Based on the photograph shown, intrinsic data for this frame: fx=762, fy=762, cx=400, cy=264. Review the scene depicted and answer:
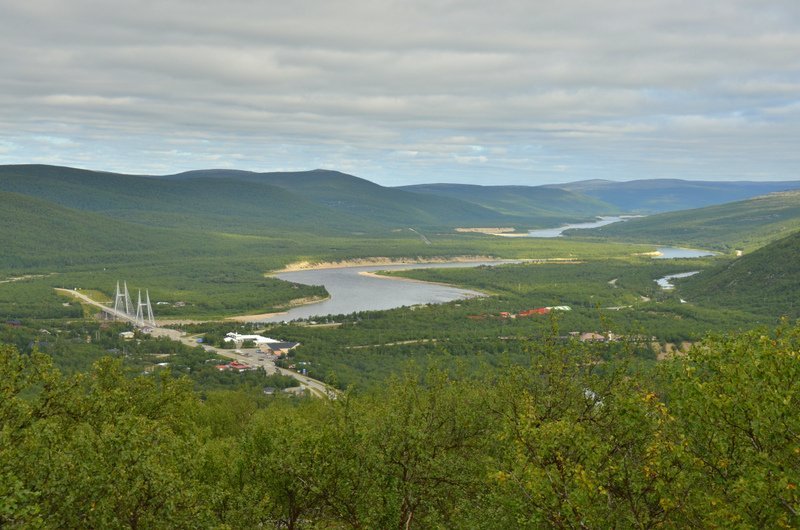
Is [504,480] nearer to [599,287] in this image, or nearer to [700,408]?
[700,408]

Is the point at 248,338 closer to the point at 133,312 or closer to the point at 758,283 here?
the point at 133,312

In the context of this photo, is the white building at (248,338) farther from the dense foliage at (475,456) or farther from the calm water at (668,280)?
the calm water at (668,280)

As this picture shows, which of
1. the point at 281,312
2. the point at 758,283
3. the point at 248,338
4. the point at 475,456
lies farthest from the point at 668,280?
the point at 475,456

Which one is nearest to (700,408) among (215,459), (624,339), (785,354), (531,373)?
(785,354)

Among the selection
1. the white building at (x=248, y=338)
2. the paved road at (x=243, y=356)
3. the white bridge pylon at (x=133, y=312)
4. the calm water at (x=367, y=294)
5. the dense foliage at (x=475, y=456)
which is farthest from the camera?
the calm water at (x=367, y=294)

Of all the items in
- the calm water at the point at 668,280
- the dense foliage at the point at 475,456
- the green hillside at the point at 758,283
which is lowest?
the calm water at the point at 668,280

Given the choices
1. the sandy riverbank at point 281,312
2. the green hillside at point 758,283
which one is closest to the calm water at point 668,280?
the green hillside at point 758,283
